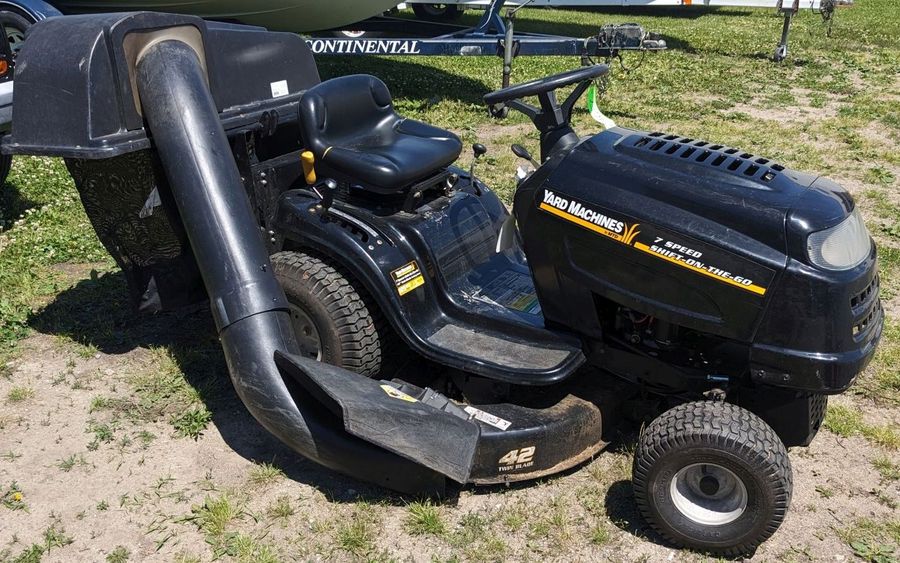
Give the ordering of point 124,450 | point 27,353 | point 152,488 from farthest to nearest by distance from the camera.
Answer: point 27,353 → point 124,450 → point 152,488

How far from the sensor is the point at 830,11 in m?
12.8

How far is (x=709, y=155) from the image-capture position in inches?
114

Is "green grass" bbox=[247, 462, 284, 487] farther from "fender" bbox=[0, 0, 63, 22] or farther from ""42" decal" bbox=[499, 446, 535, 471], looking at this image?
"fender" bbox=[0, 0, 63, 22]

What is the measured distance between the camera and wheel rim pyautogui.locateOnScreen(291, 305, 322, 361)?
3.49 m

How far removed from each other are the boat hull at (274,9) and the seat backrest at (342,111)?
6.31 m

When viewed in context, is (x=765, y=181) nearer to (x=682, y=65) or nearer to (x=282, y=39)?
(x=282, y=39)

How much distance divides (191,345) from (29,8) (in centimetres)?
447

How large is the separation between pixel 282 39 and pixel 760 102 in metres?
6.87

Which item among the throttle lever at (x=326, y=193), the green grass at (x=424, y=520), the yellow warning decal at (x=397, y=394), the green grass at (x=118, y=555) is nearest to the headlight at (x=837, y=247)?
the yellow warning decal at (x=397, y=394)

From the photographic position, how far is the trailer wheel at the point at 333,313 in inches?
134

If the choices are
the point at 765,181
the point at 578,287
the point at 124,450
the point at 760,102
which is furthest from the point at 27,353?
the point at 760,102

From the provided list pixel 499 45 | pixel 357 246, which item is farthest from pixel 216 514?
pixel 499 45

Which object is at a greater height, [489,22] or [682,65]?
[489,22]

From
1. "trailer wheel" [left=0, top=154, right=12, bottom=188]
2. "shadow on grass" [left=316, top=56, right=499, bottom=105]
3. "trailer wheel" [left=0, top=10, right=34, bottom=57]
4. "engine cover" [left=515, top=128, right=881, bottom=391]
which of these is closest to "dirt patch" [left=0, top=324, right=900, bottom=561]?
"engine cover" [left=515, top=128, right=881, bottom=391]
